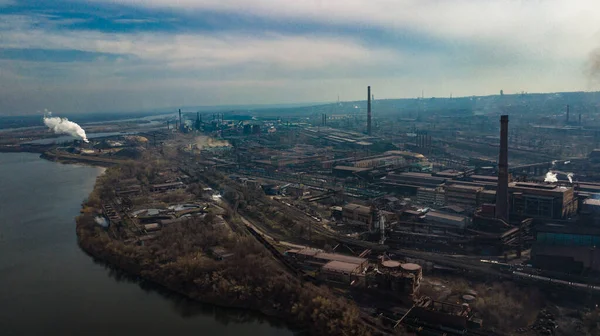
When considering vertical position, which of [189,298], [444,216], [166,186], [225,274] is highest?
[444,216]

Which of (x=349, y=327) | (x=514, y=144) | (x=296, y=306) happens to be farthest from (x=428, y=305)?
(x=514, y=144)

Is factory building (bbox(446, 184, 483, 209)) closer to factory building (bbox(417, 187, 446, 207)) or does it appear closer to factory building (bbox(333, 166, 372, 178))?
factory building (bbox(417, 187, 446, 207))

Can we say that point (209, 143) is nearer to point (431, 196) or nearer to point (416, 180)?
point (416, 180)

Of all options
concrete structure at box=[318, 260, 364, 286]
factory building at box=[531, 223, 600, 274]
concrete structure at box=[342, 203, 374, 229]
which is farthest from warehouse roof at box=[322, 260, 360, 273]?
factory building at box=[531, 223, 600, 274]

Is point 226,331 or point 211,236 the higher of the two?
point 211,236

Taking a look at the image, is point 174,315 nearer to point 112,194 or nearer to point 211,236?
point 211,236

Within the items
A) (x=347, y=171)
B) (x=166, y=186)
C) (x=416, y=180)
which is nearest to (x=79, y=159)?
(x=166, y=186)
